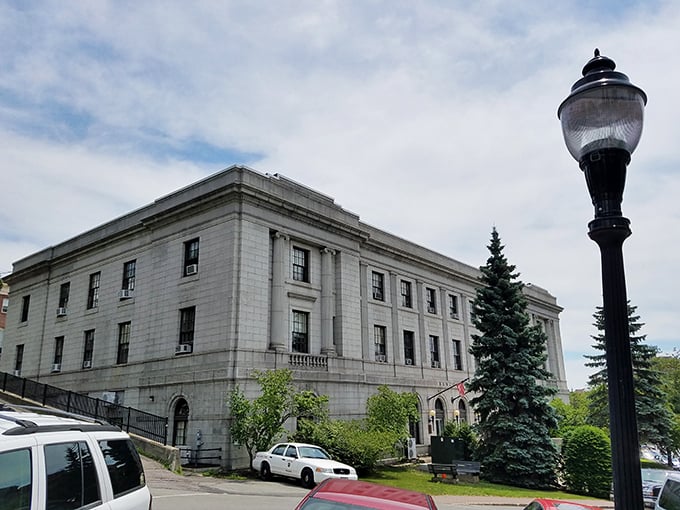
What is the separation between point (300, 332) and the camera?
1183 inches

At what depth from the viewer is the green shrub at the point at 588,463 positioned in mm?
26688

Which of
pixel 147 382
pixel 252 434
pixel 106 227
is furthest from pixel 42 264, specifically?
pixel 252 434

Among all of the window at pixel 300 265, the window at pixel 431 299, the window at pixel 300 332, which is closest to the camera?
the window at pixel 300 332

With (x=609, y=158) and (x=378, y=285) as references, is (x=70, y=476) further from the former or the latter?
(x=378, y=285)

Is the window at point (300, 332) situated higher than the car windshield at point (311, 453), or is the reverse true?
the window at point (300, 332)

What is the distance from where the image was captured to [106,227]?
3538 centimetres

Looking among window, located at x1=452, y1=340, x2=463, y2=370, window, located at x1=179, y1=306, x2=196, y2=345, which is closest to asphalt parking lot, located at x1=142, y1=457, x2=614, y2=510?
window, located at x1=179, y1=306, x2=196, y2=345

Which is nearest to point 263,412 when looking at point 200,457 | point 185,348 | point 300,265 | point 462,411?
point 200,457

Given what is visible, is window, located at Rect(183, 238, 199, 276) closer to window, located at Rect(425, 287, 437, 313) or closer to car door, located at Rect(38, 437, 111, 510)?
window, located at Rect(425, 287, 437, 313)

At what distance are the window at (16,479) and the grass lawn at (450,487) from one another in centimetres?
1978

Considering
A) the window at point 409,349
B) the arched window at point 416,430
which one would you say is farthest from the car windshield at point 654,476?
the window at point 409,349

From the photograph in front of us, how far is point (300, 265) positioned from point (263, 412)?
929 cm

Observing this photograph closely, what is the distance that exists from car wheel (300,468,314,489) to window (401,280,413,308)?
2138 cm

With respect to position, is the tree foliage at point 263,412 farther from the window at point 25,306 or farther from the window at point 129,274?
the window at point 25,306
